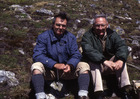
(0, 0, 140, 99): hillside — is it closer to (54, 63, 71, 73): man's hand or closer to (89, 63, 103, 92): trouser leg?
(54, 63, 71, 73): man's hand

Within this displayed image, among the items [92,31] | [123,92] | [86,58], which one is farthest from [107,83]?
[92,31]

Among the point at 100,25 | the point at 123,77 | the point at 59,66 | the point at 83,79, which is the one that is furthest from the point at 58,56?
the point at 123,77

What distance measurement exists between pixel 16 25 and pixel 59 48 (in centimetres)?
967

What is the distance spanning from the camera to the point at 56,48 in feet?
21.4

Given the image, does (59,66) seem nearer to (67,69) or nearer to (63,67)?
(63,67)

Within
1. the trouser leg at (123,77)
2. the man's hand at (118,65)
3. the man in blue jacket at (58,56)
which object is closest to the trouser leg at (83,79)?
the man in blue jacket at (58,56)

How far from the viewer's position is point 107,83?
776 cm

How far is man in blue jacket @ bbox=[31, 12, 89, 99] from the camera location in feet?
19.4

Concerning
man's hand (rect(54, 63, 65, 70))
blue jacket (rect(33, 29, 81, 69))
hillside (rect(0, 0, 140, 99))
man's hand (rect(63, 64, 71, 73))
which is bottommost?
hillside (rect(0, 0, 140, 99))

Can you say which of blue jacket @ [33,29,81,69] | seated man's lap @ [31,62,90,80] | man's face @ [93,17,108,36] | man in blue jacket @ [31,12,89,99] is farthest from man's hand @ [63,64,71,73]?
man's face @ [93,17,108,36]

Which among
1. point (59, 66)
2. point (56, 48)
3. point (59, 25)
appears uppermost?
point (59, 25)

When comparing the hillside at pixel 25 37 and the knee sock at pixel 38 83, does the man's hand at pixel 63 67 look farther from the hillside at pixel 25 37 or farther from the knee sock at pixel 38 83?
the hillside at pixel 25 37

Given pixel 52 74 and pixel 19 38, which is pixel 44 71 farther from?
pixel 19 38

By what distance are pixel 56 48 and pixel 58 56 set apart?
12.0 inches
